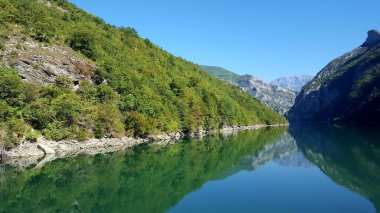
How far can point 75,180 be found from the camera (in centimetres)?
4106

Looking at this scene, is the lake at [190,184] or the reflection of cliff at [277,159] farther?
the reflection of cliff at [277,159]

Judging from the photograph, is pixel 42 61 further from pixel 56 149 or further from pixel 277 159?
pixel 277 159

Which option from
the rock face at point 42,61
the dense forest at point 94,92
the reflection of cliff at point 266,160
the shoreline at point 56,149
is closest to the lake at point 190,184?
the reflection of cliff at point 266,160

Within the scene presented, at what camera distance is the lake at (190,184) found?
30719mm

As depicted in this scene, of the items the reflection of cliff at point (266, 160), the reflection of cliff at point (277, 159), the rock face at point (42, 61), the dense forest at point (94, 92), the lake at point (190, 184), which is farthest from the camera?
the rock face at point (42, 61)

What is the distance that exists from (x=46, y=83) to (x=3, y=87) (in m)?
12.7

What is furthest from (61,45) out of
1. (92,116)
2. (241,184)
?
(241,184)

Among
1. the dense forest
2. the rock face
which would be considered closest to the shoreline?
the dense forest

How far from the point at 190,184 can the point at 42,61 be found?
4450cm

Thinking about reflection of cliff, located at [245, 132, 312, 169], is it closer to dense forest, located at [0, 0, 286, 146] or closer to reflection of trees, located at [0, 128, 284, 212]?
reflection of trees, located at [0, 128, 284, 212]

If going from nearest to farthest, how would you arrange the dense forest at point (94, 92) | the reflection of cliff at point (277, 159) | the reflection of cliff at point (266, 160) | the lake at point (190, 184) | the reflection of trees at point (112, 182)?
the lake at point (190, 184)
the reflection of trees at point (112, 182)
the reflection of cliff at point (266, 160)
the dense forest at point (94, 92)
the reflection of cliff at point (277, 159)

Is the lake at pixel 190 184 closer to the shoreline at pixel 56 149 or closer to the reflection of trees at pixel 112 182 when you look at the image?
the reflection of trees at pixel 112 182

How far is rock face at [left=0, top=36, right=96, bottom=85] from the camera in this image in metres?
66.4

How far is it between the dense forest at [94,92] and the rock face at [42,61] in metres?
0.95
